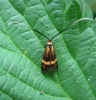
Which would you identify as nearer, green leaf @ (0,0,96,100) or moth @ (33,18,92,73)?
green leaf @ (0,0,96,100)

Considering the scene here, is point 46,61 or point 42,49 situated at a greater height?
point 42,49

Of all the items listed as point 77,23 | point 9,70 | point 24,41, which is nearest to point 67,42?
point 77,23

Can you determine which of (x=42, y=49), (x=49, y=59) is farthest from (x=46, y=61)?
(x=42, y=49)

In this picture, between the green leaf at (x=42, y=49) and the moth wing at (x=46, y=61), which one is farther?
the moth wing at (x=46, y=61)

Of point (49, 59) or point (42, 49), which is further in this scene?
point (49, 59)

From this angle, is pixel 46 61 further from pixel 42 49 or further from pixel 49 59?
pixel 42 49

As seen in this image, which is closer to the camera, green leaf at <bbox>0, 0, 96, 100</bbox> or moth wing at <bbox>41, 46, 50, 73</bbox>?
green leaf at <bbox>0, 0, 96, 100</bbox>

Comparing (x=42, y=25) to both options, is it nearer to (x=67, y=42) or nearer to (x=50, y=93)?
(x=67, y=42)

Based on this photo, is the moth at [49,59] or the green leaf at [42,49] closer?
the green leaf at [42,49]
